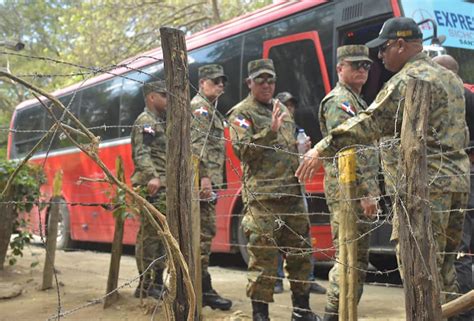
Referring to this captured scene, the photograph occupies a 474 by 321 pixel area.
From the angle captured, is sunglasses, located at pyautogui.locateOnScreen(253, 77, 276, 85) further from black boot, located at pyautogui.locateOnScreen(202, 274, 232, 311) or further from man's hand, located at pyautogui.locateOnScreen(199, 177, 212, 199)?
black boot, located at pyautogui.locateOnScreen(202, 274, 232, 311)

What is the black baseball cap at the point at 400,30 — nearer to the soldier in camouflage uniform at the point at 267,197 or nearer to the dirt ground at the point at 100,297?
the soldier in camouflage uniform at the point at 267,197

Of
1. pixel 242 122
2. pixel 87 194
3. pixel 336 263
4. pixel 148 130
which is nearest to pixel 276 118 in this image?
pixel 242 122

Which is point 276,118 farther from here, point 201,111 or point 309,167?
point 201,111

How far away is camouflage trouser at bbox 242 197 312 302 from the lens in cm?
389

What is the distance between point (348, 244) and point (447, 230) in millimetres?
510

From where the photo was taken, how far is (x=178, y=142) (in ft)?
7.97

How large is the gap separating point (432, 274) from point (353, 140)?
3.45 feet

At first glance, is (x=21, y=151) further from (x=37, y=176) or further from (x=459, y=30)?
(x=459, y=30)

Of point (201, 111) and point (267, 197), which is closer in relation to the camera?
point (267, 197)

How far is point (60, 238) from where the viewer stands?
10.3 metres

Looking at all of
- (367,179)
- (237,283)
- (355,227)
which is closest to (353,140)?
(355,227)

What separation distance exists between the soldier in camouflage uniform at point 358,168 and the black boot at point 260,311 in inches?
17.9

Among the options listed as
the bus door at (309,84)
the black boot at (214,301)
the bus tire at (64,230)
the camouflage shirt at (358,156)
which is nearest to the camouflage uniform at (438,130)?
the camouflage shirt at (358,156)

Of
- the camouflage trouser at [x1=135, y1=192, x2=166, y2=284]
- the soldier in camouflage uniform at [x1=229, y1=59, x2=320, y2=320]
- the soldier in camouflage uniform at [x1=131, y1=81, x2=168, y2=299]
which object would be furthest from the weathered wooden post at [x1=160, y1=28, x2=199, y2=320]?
the camouflage trouser at [x1=135, y1=192, x2=166, y2=284]
